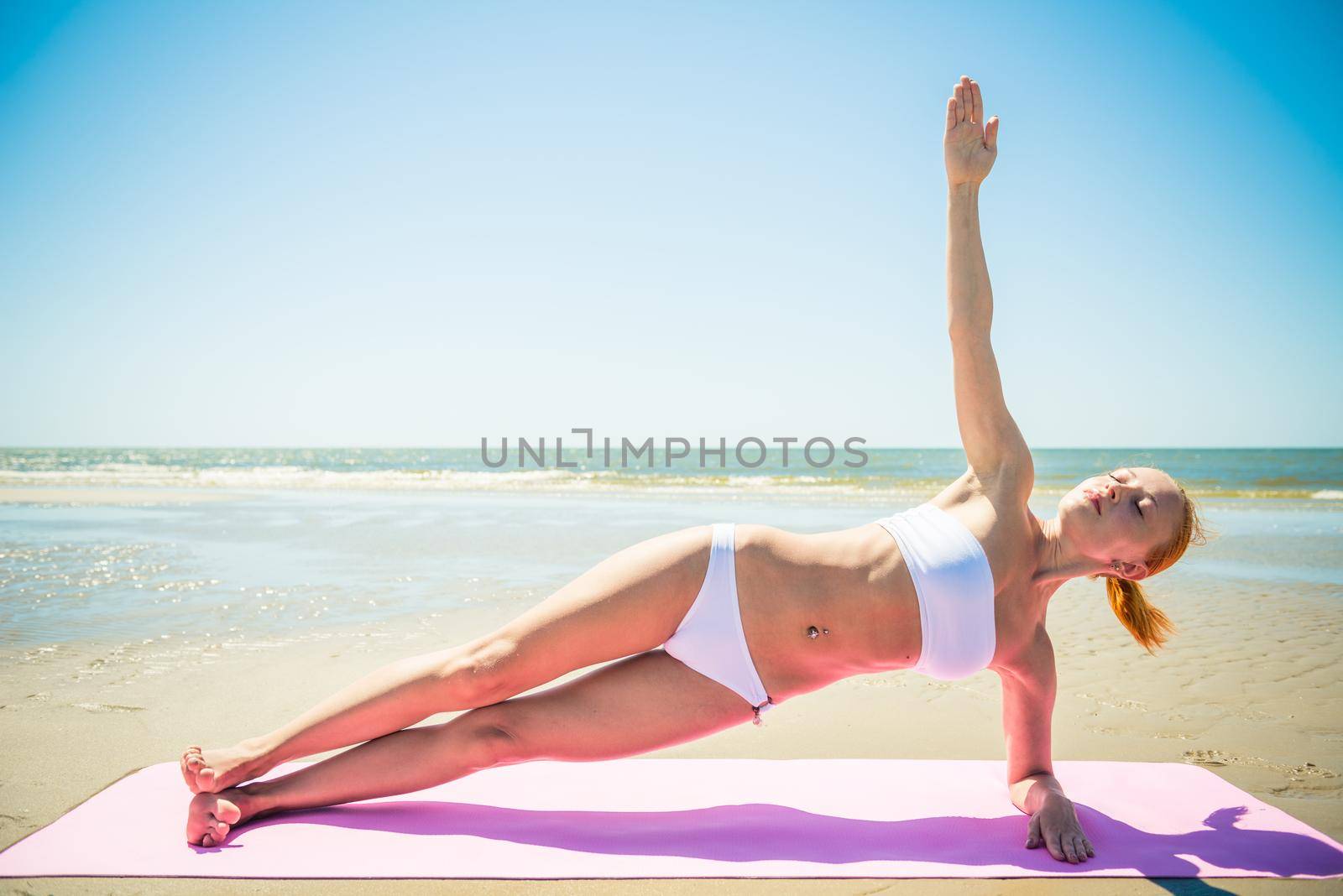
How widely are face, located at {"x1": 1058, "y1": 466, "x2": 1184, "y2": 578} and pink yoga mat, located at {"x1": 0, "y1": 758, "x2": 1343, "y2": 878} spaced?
35.9 inches

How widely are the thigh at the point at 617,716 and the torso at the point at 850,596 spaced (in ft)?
0.67

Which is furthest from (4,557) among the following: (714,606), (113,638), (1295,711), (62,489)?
(62,489)

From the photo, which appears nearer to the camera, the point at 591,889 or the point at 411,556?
the point at 591,889

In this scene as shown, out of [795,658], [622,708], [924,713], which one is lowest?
[924,713]

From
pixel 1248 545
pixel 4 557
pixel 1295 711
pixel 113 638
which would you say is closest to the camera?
pixel 1295 711

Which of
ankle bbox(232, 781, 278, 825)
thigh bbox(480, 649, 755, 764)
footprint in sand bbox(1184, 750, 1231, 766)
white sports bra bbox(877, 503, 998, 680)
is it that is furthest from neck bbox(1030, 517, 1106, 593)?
ankle bbox(232, 781, 278, 825)

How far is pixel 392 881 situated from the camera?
7.29 feet

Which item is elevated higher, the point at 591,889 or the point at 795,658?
the point at 795,658

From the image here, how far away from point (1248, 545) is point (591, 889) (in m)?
10.9

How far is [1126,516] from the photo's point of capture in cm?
253

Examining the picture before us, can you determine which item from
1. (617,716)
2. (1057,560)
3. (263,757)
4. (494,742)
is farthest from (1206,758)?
(263,757)

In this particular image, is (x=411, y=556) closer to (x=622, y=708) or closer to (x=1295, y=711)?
(x=622, y=708)

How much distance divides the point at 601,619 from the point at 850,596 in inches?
29.7

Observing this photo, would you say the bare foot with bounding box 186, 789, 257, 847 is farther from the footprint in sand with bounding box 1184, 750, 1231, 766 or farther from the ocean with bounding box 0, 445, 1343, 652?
the footprint in sand with bounding box 1184, 750, 1231, 766
